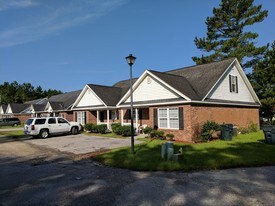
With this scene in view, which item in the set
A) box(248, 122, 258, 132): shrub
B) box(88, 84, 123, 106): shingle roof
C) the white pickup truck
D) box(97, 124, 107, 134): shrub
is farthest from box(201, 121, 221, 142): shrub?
the white pickup truck

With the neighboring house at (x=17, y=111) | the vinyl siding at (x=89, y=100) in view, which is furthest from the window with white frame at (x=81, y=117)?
the neighboring house at (x=17, y=111)

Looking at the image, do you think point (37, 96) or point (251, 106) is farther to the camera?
point (37, 96)

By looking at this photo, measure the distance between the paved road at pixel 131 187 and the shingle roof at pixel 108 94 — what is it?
16.3 meters

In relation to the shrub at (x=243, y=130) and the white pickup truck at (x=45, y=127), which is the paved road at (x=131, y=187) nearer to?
the white pickup truck at (x=45, y=127)

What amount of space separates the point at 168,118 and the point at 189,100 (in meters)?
2.49

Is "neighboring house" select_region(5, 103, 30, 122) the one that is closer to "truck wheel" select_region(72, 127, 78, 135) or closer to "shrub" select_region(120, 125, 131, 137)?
"truck wheel" select_region(72, 127, 78, 135)

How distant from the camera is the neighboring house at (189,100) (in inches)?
692

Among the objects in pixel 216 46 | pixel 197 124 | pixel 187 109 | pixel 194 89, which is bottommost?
pixel 197 124

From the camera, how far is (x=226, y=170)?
8.66 metres

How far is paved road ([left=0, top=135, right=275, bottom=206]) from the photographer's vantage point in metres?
5.80

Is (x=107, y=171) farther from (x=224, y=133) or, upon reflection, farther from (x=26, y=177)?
(x=224, y=133)

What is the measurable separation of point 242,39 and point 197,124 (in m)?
21.4

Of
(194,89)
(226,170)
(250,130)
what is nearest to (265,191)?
(226,170)

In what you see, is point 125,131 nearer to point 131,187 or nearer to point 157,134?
point 157,134
